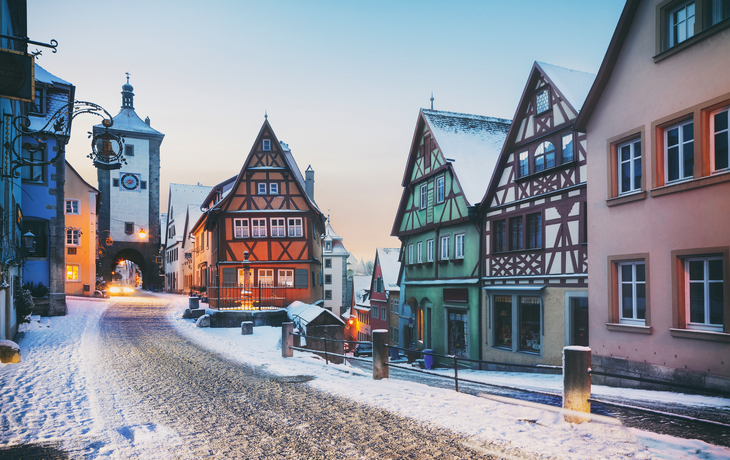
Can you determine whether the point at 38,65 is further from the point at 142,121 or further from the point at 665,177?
the point at 142,121

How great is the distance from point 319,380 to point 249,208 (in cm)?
2123

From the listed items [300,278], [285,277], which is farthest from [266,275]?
[300,278]

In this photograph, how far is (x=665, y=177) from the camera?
10766 millimetres

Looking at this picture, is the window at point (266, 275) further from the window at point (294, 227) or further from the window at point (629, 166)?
the window at point (629, 166)

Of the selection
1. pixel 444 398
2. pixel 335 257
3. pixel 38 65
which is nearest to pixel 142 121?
pixel 335 257

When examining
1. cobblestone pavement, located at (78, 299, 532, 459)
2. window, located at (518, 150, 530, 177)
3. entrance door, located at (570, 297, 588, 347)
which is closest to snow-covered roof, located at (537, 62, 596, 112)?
window, located at (518, 150, 530, 177)

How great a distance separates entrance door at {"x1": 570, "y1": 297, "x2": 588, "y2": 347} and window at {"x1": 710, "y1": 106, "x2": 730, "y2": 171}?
647 centimetres

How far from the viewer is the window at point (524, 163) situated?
17797 millimetres

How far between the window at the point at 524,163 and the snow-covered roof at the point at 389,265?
22964mm

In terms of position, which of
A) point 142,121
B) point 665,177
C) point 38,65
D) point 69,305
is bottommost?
point 69,305

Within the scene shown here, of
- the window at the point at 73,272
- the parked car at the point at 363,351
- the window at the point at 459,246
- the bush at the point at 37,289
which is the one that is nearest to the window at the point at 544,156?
the window at the point at 459,246

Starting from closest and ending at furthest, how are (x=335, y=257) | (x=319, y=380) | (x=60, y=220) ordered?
(x=319, y=380) < (x=60, y=220) < (x=335, y=257)

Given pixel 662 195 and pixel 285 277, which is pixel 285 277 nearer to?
pixel 285 277

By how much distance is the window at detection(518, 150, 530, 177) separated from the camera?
1780 centimetres
